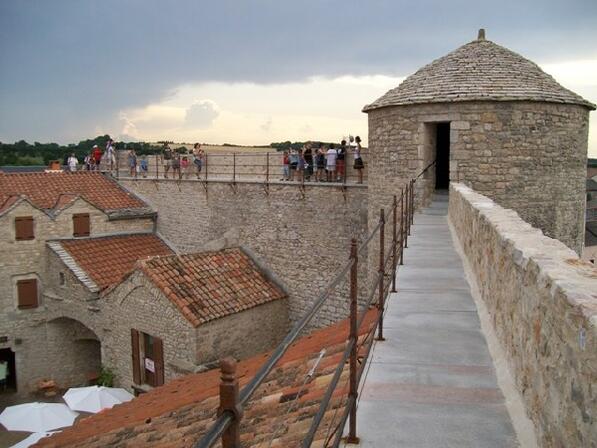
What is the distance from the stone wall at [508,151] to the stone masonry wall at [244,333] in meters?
5.54

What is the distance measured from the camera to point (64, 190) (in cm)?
2248

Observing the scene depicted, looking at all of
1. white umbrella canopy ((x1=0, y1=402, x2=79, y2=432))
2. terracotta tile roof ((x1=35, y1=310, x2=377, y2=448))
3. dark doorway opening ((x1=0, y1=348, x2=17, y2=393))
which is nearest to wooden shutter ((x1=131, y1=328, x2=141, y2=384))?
white umbrella canopy ((x1=0, y1=402, x2=79, y2=432))

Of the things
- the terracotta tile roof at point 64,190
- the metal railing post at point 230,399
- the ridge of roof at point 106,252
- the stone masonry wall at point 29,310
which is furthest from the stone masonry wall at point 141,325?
the metal railing post at point 230,399

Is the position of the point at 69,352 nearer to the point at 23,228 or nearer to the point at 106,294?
the point at 23,228

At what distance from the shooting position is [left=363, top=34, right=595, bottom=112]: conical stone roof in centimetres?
1096

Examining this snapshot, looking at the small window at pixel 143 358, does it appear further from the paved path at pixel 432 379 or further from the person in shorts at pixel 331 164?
the paved path at pixel 432 379

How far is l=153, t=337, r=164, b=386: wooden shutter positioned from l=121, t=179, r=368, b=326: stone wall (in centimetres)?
405

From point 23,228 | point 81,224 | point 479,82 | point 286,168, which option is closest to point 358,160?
point 286,168

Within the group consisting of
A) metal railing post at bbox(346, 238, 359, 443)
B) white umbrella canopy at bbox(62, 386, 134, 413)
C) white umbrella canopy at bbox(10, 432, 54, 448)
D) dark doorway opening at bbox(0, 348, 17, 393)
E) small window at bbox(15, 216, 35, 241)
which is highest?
metal railing post at bbox(346, 238, 359, 443)

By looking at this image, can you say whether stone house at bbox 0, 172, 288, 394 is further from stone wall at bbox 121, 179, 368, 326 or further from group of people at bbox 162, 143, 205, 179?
group of people at bbox 162, 143, 205, 179

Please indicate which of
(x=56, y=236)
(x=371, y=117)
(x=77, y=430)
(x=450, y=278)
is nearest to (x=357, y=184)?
(x=371, y=117)

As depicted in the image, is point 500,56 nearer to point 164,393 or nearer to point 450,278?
point 450,278

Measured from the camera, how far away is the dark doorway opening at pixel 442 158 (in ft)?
49.3

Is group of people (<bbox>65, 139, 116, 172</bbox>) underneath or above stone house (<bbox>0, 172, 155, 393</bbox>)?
above
